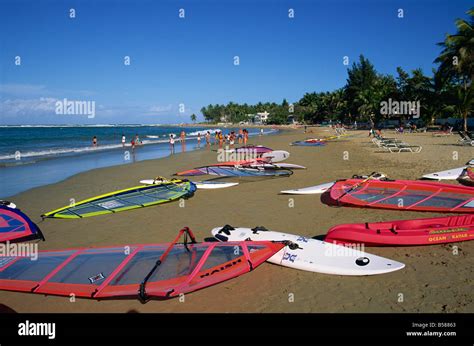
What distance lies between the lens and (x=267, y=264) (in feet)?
17.9

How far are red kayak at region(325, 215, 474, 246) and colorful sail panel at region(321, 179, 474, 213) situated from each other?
166 centimetres

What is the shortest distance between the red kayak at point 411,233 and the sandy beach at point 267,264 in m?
0.15

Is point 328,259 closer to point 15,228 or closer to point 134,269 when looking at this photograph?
point 134,269

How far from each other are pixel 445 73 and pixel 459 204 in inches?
1471

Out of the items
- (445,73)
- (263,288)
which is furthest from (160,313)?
(445,73)

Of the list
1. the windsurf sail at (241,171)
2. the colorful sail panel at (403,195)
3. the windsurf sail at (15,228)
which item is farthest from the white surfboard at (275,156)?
the windsurf sail at (15,228)

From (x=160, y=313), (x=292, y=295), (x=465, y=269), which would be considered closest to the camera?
(x=160, y=313)

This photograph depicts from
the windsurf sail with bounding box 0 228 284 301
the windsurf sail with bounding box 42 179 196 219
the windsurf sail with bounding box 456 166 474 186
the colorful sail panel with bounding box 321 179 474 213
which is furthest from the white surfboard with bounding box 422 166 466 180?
the windsurf sail with bounding box 0 228 284 301

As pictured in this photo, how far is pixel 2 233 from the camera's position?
21.7ft

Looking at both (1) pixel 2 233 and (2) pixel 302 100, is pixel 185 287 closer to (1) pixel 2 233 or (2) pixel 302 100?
(1) pixel 2 233

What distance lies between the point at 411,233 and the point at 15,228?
7742mm

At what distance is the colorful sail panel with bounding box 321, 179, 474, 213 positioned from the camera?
25.2ft

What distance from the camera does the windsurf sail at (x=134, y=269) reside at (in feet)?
14.7
